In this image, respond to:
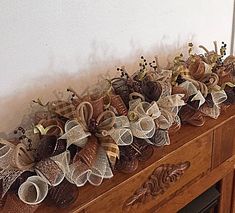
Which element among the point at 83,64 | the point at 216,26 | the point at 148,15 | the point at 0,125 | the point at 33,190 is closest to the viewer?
the point at 33,190

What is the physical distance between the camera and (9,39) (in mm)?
803

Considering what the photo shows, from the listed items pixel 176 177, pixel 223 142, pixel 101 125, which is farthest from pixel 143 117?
pixel 223 142

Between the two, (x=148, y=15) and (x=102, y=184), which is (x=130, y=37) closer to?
(x=148, y=15)

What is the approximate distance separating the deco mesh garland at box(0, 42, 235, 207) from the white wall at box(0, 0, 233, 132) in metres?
0.05

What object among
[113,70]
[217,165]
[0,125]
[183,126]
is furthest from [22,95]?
[217,165]

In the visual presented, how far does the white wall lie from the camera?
0.82 meters

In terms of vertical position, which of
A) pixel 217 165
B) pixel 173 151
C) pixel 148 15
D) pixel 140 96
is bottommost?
pixel 217 165

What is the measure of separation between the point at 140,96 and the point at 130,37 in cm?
22

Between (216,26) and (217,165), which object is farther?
(216,26)

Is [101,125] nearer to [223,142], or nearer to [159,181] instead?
[159,181]

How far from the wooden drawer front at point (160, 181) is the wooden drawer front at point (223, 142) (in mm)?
27

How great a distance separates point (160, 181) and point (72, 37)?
409mm

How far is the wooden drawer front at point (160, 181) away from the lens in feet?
2.69

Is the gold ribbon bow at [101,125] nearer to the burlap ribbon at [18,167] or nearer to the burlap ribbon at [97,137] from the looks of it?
the burlap ribbon at [97,137]
